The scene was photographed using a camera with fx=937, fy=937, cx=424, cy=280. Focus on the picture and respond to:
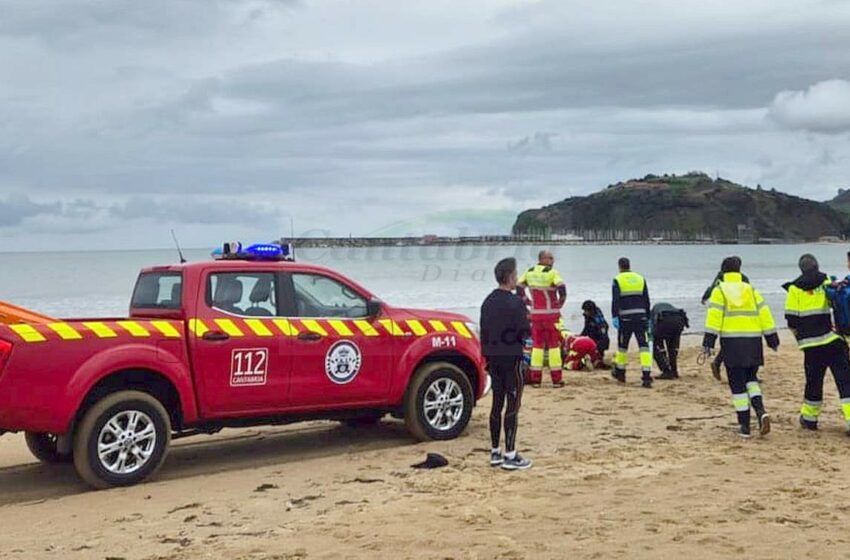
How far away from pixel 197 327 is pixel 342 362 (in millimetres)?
1488

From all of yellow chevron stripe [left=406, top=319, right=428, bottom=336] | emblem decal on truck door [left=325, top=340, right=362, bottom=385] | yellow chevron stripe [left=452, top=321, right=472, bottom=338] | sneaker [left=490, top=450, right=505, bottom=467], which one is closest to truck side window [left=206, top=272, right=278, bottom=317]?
emblem decal on truck door [left=325, top=340, right=362, bottom=385]

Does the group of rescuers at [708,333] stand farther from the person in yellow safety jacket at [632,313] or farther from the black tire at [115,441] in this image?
the black tire at [115,441]

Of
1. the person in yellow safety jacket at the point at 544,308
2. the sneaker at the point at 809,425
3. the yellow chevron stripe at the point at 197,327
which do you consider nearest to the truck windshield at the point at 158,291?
the yellow chevron stripe at the point at 197,327

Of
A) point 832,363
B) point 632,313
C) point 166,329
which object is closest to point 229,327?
point 166,329

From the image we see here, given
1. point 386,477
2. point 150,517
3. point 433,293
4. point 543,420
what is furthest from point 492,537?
point 433,293

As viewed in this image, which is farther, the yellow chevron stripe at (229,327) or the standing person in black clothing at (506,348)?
the yellow chevron stripe at (229,327)

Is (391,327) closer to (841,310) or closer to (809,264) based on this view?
(809,264)

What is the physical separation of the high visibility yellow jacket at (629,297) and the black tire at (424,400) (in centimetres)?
465

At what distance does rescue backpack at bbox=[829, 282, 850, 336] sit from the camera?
10062 millimetres

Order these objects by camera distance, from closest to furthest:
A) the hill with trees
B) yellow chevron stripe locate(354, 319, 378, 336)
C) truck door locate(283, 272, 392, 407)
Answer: truck door locate(283, 272, 392, 407), yellow chevron stripe locate(354, 319, 378, 336), the hill with trees

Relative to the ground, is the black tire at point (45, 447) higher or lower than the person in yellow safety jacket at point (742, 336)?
lower

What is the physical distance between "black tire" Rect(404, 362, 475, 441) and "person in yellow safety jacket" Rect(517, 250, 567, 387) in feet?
12.4

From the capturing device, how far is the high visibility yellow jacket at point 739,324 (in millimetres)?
9664

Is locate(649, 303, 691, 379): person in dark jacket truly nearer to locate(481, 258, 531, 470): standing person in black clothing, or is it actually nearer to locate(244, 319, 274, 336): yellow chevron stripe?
locate(481, 258, 531, 470): standing person in black clothing
